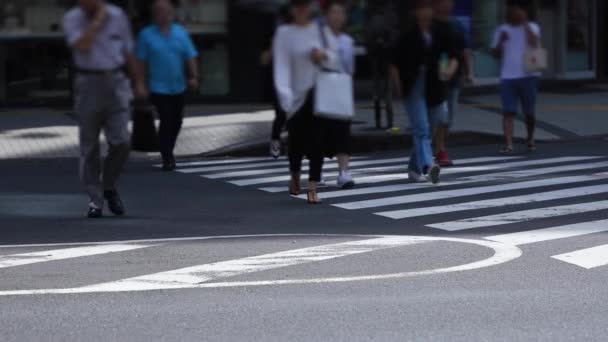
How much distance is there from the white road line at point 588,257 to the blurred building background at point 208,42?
12044 millimetres

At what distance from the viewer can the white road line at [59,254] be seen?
28.1 ft

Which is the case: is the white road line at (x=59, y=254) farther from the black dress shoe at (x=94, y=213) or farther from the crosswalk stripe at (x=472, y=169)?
the crosswalk stripe at (x=472, y=169)

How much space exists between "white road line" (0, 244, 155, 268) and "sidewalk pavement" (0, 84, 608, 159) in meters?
7.48

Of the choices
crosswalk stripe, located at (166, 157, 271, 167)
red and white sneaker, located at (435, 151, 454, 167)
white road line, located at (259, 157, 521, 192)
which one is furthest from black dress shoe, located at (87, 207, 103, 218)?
red and white sneaker, located at (435, 151, 454, 167)

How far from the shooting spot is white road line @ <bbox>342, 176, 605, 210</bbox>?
11594mm

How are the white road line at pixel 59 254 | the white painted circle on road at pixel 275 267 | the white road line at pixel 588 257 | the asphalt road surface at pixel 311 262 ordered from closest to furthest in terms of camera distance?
the asphalt road surface at pixel 311 262, the white painted circle on road at pixel 275 267, the white road line at pixel 588 257, the white road line at pixel 59 254

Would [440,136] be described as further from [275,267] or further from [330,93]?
[275,267]

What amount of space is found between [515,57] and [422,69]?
3140 mm

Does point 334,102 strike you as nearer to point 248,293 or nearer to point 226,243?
point 226,243

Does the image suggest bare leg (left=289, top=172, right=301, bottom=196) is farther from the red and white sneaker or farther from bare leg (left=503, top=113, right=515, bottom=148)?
bare leg (left=503, top=113, right=515, bottom=148)

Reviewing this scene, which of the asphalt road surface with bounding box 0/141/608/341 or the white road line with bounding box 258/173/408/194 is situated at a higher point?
the asphalt road surface with bounding box 0/141/608/341

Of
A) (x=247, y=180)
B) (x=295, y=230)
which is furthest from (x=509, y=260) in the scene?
(x=247, y=180)

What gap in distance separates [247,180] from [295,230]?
12.5 ft

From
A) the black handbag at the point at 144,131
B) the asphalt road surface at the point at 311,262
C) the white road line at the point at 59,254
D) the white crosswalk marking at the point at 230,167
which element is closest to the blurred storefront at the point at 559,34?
the white crosswalk marking at the point at 230,167
